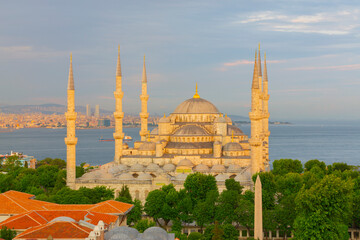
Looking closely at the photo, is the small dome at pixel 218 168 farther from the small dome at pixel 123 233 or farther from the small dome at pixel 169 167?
the small dome at pixel 123 233

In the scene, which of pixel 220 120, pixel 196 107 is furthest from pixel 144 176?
pixel 196 107

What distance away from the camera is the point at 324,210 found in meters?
23.3

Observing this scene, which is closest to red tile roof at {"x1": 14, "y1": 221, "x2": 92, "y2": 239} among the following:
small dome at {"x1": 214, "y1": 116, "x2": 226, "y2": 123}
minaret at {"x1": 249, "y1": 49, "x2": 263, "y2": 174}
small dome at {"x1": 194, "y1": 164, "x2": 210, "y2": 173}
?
minaret at {"x1": 249, "y1": 49, "x2": 263, "y2": 174}

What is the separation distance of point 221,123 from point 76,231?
27680 mm

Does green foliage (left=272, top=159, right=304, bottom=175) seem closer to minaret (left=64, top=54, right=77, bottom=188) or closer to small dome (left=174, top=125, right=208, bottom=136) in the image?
small dome (left=174, top=125, right=208, bottom=136)

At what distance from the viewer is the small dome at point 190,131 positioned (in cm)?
4632

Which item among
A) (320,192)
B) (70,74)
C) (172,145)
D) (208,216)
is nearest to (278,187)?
(208,216)

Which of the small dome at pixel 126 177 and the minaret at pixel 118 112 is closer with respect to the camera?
the small dome at pixel 126 177

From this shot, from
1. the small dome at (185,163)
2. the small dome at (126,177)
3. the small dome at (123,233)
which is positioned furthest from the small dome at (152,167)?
the small dome at (123,233)

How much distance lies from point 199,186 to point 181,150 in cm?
1237

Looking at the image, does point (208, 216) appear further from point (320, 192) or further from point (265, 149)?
point (265, 149)

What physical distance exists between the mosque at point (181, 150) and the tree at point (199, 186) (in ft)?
13.0

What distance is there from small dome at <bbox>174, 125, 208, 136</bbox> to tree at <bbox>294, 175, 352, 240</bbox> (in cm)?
2308

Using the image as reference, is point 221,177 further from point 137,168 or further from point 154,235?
point 154,235
